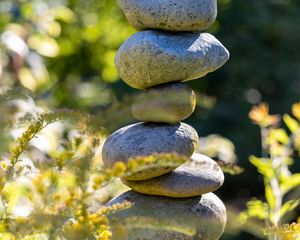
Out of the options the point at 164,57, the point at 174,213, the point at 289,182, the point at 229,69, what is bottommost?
the point at 229,69

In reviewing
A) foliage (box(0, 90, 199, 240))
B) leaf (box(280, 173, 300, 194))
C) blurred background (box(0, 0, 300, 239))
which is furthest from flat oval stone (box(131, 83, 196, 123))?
blurred background (box(0, 0, 300, 239))

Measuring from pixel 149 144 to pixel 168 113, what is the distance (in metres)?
0.12

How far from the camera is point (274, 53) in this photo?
21.8 ft

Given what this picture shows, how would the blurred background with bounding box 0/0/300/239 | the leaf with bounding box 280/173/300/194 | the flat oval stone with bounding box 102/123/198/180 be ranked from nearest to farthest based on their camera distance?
the flat oval stone with bounding box 102/123/198/180, the leaf with bounding box 280/173/300/194, the blurred background with bounding box 0/0/300/239

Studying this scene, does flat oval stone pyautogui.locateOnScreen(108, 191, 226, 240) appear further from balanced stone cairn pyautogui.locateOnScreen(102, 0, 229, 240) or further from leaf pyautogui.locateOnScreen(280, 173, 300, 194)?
leaf pyautogui.locateOnScreen(280, 173, 300, 194)

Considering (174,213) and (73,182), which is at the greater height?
(73,182)

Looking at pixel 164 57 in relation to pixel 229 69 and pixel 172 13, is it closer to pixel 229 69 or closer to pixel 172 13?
pixel 172 13

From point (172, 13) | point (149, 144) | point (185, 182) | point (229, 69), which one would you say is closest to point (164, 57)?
point (172, 13)

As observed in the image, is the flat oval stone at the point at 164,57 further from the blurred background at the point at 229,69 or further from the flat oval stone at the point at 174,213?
the blurred background at the point at 229,69

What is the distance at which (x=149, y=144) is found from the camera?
2066 millimetres

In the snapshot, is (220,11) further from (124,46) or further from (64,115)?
(64,115)

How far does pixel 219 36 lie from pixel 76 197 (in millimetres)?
5332

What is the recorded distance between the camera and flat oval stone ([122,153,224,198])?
6.98 ft

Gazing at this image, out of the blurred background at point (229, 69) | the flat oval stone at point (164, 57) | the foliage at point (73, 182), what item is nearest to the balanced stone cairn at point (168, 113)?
the flat oval stone at point (164, 57)
